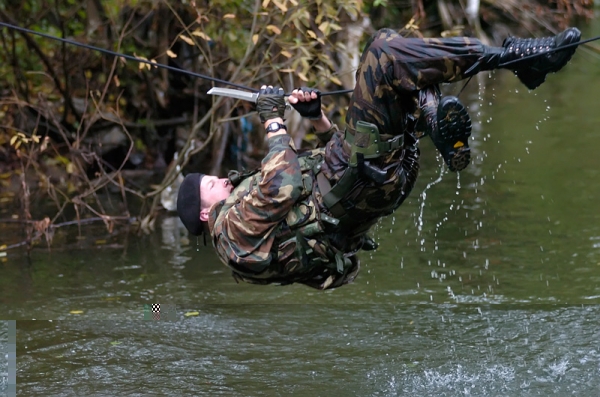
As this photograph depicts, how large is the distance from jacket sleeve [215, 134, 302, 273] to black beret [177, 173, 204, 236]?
0.30 m

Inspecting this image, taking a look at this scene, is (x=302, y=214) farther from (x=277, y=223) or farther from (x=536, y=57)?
(x=536, y=57)

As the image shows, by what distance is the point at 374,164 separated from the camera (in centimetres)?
465

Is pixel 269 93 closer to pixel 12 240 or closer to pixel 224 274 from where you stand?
pixel 224 274

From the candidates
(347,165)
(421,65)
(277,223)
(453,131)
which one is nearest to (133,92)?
(277,223)

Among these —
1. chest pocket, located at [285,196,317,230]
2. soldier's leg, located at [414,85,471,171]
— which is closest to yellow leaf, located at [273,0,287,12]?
chest pocket, located at [285,196,317,230]

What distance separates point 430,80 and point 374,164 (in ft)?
1.67

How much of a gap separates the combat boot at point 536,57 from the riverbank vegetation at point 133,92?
3.83 metres

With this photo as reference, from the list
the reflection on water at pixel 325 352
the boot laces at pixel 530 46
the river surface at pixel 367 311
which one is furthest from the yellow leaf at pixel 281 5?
the boot laces at pixel 530 46

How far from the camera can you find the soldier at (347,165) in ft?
14.8

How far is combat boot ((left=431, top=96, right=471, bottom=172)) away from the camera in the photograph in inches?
162

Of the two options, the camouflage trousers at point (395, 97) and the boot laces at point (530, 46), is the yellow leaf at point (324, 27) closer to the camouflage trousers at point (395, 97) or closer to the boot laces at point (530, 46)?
the camouflage trousers at point (395, 97)

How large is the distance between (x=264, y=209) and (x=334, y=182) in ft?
1.32

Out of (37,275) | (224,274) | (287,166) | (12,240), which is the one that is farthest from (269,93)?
(12,240)

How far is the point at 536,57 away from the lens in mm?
4410
